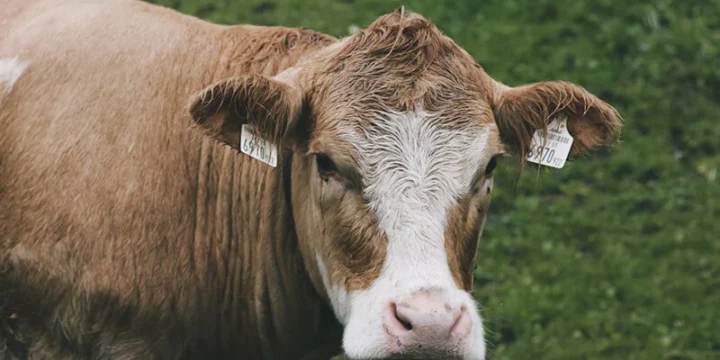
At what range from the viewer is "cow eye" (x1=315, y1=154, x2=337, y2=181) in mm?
5242

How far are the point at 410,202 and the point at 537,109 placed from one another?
0.93m

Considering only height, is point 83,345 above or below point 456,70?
below

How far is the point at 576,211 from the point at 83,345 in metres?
5.15

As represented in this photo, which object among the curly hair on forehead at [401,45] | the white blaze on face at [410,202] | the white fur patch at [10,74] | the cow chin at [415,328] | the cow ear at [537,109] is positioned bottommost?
the cow chin at [415,328]

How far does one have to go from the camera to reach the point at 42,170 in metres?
5.71

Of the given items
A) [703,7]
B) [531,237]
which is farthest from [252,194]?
[703,7]

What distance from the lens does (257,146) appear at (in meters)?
5.43

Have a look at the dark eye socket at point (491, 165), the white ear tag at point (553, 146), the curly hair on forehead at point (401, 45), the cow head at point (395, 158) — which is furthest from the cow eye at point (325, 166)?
the white ear tag at point (553, 146)

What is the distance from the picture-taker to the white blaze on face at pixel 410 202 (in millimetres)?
4824

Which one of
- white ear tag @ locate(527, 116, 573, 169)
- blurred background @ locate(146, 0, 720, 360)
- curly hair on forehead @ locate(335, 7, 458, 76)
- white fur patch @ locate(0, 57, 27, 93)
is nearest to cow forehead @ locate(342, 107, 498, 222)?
curly hair on forehead @ locate(335, 7, 458, 76)

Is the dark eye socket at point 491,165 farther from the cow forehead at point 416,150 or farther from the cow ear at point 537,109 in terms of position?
the cow ear at point 537,109

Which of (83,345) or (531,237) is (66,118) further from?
(531,237)

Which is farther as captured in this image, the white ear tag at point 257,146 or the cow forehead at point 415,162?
the white ear tag at point 257,146

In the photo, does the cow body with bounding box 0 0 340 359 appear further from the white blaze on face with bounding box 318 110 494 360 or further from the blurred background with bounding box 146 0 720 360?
the blurred background with bounding box 146 0 720 360
